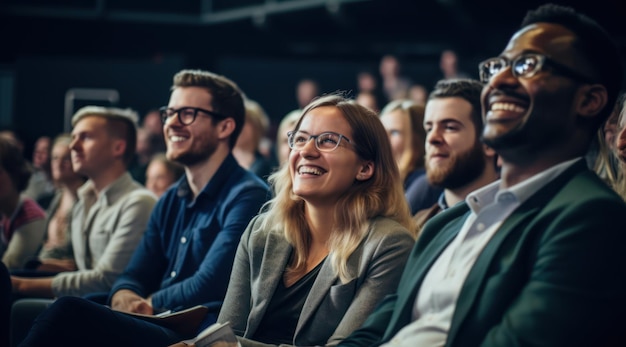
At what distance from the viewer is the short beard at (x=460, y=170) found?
3.16 metres

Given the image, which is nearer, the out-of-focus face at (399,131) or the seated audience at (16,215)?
the out-of-focus face at (399,131)

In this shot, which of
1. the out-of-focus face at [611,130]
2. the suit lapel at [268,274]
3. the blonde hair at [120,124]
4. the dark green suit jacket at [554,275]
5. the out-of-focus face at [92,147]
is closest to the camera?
the dark green suit jacket at [554,275]

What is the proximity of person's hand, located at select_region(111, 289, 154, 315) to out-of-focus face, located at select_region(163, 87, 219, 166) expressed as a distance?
1.88ft

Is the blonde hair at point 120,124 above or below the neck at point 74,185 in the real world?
above

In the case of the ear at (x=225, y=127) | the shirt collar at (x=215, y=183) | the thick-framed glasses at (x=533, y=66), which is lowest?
the shirt collar at (x=215, y=183)

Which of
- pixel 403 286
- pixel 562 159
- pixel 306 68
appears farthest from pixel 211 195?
pixel 306 68

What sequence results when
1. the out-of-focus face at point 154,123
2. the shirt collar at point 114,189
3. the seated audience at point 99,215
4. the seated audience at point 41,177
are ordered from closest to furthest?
the seated audience at point 99,215, the shirt collar at point 114,189, the seated audience at point 41,177, the out-of-focus face at point 154,123

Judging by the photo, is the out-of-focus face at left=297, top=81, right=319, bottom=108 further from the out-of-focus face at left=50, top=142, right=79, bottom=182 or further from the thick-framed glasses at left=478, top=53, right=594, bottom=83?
the thick-framed glasses at left=478, top=53, right=594, bottom=83

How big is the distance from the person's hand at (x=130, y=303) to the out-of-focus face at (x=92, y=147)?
105 cm

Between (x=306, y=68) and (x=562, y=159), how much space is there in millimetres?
6196

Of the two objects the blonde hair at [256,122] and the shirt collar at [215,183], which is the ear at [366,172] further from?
the blonde hair at [256,122]

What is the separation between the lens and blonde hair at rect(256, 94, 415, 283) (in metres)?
2.35

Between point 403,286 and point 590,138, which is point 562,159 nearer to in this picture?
point 590,138

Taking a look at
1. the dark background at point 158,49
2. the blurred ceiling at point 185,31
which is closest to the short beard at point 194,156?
the dark background at point 158,49
